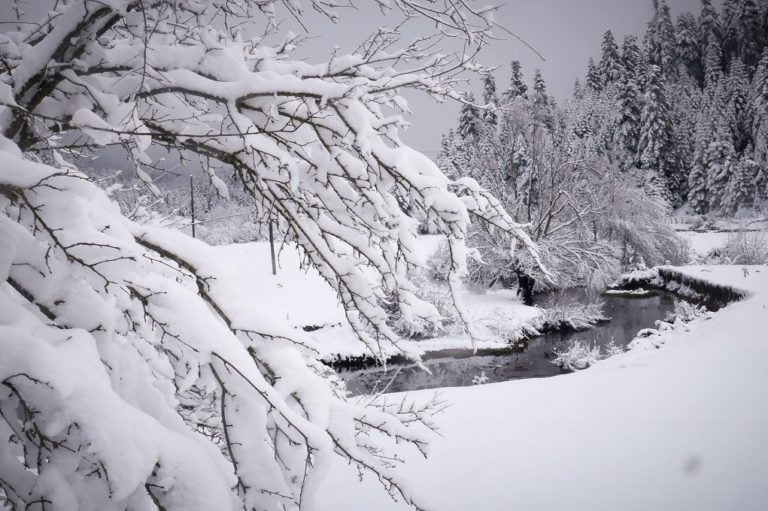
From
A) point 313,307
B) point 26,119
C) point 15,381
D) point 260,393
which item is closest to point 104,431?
→ point 15,381

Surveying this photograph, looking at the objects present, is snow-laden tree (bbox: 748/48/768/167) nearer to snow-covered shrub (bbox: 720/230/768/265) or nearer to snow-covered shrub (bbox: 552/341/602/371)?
snow-covered shrub (bbox: 720/230/768/265)

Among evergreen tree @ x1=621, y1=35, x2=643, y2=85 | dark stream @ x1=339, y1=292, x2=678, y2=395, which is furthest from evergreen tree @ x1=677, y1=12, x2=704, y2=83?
dark stream @ x1=339, y1=292, x2=678, y2=395

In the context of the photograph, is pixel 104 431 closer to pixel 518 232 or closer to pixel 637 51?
pixel 518 232

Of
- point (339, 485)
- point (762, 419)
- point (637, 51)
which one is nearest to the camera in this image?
point (339, 485)

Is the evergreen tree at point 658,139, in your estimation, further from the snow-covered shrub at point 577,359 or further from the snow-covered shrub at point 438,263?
the snow-covered shrub at point 577,359

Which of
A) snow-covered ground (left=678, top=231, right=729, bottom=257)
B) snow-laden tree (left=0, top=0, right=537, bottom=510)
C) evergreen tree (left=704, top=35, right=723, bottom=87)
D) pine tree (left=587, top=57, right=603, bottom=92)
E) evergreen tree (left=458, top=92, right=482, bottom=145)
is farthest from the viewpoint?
pine tree (left=587, top=57, right=603, bottom=92)

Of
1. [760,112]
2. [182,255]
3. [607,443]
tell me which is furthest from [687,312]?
[760,112]

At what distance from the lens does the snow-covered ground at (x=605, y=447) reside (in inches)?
122

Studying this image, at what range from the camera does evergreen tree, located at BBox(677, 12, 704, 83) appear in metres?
58.8

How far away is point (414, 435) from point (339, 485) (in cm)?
214

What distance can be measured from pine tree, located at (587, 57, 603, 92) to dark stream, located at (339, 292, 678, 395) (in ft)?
165

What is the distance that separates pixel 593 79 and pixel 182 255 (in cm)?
6786

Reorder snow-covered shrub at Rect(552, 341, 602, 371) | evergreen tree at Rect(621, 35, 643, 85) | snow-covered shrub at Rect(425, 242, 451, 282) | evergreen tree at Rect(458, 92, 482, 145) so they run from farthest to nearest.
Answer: evergreen tree at Rect(621, 35, 643, 85) < evergreen tree at Rect(458, 92, 482, 145) < snow-covered shrub at Rect(425, 242, 451, 282) < snow-covered shrub at Rect(552, 341, 602, 371)

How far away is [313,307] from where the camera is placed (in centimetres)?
1582
